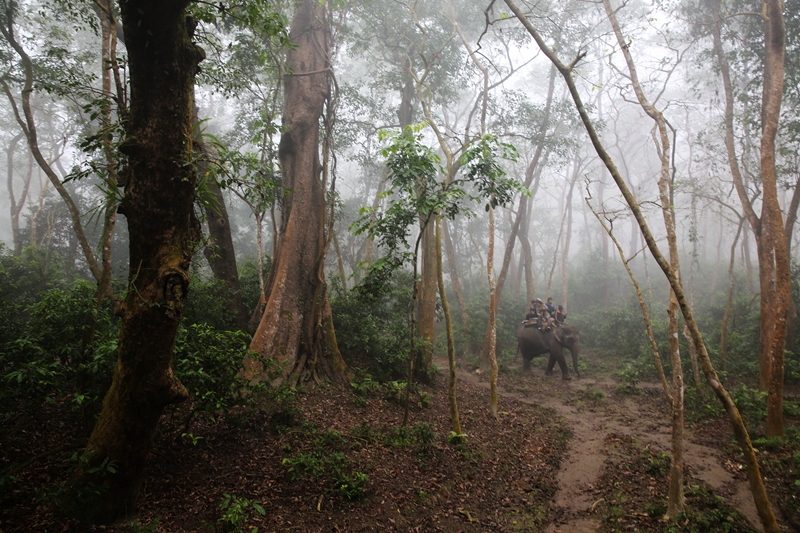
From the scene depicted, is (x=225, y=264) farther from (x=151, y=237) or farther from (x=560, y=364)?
(x=560, y=364)

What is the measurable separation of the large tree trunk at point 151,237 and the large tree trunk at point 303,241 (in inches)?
148

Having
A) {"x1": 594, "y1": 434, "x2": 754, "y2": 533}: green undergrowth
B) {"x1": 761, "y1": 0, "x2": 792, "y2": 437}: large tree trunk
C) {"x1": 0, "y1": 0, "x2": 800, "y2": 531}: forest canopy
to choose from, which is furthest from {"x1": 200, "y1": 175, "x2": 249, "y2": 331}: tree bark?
{"x1": 761, "y1": 0, "x2": 792, "y2": 437}: large tree trunk

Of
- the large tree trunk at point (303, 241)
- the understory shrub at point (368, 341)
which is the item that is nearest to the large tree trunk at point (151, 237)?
the large tree trunk at point (303, 241)

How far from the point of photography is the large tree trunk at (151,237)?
3256 millimetres

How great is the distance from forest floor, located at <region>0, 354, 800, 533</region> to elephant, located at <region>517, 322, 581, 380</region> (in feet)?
16.3

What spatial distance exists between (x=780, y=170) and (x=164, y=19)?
48.7ft

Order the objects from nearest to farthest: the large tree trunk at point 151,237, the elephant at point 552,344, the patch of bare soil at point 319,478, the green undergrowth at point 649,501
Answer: the large tree trunk at point 151,237
the patch of bare soil at point 319,478
the green undergrowth at point 649,501
the elephant at point 552,344

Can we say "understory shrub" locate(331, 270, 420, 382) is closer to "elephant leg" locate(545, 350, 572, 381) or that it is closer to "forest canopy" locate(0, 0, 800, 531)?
"forest canopy" locate(0, 0, 800, 531)

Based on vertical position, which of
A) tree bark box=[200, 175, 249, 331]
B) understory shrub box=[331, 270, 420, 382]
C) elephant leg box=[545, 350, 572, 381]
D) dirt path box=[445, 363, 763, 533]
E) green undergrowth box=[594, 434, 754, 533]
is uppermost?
tree bark box=[200, 175, 249, 331]

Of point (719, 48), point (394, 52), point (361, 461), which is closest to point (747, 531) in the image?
point (361, 461)

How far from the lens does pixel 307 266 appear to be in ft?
28.3

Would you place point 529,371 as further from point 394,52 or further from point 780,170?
point 394,52

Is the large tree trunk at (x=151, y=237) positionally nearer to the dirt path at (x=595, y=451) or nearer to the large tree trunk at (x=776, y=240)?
the dirt path at (x=595, y=451)

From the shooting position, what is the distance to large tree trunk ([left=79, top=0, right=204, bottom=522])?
3.26 meters
